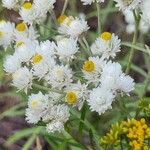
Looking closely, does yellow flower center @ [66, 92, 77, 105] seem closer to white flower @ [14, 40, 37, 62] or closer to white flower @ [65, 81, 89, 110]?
white flower @ [65, 81, 89, 110]

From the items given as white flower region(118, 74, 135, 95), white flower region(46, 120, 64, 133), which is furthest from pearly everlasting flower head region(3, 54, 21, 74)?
white flower region(118, 74, 135, 95)

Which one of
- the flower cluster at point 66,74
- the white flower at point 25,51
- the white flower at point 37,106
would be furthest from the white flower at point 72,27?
the white flower at point 37,106

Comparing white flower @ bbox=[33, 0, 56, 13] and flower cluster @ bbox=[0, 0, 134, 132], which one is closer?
flower cluster @ bbox=[0, 0, 134, 132]

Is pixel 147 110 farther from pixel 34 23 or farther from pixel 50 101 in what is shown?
pixel 34 23

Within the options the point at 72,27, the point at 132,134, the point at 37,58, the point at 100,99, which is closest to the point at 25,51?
the point at 37,58

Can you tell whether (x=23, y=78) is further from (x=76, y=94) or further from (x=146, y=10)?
(x=146, y=10)
